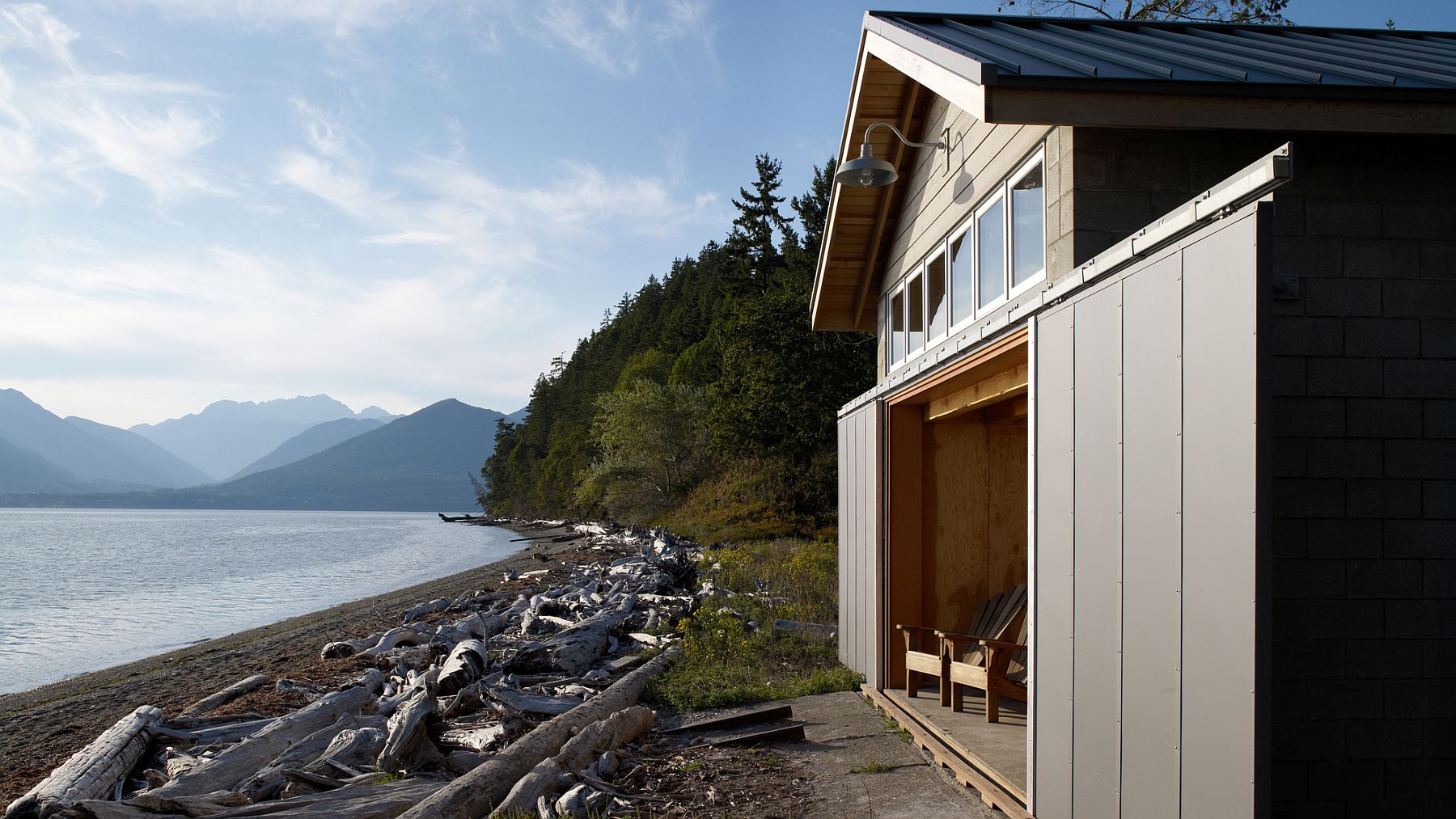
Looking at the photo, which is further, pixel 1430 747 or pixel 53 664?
pixel 53 664

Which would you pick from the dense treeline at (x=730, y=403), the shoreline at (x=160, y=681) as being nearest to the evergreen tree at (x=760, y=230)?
the dense treeline at (x=730, y=403)

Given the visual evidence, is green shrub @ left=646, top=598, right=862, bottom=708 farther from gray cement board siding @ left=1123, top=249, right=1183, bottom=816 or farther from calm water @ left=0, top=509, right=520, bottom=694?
calm water @ left=0, top=509, right=520, bottom=694

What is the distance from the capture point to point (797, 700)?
27.8ft

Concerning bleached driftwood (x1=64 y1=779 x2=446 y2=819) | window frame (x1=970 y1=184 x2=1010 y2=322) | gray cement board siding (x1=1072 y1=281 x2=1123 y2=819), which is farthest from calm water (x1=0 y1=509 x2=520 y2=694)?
gray cement board siding (x1=1072 y1=281 x2=1123 y2=819)

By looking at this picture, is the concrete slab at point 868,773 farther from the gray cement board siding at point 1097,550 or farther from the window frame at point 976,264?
the window frame at point 976,264

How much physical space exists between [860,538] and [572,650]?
118 inches

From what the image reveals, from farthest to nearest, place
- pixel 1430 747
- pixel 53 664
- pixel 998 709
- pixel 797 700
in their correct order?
pixel 53 664, pixel 797 700, pixel 998 709, pixel 1430 747

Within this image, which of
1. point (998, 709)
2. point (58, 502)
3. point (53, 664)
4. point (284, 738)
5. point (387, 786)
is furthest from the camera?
point (58, 502)

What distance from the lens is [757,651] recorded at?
10039 mm

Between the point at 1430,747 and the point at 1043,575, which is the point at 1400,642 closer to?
the point at 1430,747

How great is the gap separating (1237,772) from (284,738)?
586 cm

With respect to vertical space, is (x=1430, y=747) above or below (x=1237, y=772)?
below

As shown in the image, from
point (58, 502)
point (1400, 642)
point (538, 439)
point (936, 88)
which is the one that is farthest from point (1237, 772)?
point (58, 502)

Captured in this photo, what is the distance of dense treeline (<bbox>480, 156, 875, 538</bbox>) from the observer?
90.8 ft
